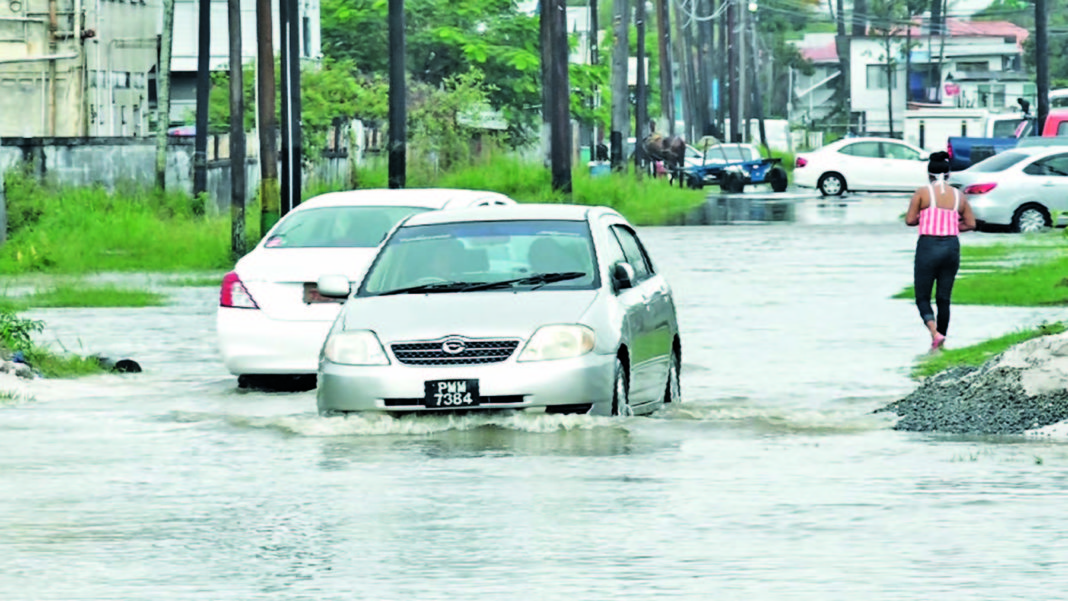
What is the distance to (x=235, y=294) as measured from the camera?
19688 millimetres

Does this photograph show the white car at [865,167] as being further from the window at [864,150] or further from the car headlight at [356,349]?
the car headlight at [356,349]

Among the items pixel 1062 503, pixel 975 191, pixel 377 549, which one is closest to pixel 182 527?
pixel 377 549

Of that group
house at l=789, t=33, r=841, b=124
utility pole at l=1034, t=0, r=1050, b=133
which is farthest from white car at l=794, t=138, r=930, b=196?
house at l=789, t=33, r=841, b=124

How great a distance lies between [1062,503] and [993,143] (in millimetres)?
47313

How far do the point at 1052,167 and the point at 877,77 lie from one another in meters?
118

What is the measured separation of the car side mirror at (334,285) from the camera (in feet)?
57.1

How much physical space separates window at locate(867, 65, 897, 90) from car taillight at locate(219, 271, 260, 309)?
14184 cm

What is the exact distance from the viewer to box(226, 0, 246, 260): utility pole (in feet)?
128

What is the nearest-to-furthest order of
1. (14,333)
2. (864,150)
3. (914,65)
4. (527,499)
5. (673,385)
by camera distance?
(527,499), (673,385), (14,333), (864,150), (914,65)

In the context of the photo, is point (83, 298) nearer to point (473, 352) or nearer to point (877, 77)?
point (473, 352)

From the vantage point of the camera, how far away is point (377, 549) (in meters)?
11.0

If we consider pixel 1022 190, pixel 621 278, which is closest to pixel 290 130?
pixel 1022 190

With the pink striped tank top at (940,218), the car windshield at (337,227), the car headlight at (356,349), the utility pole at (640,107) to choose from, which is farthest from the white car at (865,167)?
the car headlight at (356,349)

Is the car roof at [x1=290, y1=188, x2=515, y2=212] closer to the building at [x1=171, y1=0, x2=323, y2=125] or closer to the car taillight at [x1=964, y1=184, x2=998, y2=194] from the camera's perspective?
the car taillight at [x1=964, y1=184, x2=998, y2=194]
